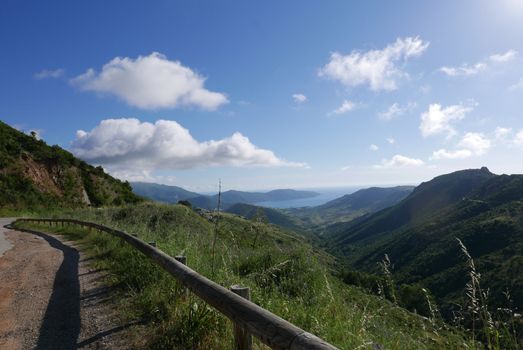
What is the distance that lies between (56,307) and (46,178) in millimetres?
51500

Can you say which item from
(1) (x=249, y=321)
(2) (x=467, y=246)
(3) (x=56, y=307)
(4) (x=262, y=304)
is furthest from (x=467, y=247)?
(1) (x=249, y=321)

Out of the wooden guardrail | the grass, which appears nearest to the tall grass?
the grass

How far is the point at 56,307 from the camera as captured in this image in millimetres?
7000

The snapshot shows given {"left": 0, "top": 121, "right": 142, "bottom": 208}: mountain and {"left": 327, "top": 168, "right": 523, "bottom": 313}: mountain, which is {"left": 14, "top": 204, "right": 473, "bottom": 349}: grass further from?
{"left": 327, "top": 168, "right": 523, "bottom": 313}: mountain

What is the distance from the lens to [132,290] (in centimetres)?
723

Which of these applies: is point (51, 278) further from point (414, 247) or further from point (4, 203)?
point (414, 247)

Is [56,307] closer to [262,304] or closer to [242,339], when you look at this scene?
[262,304]

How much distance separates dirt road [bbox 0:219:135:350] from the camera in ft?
17.8

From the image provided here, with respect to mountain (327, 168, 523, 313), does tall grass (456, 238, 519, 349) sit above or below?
above

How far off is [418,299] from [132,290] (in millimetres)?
5388

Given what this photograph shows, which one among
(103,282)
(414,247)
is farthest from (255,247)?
(414,247)

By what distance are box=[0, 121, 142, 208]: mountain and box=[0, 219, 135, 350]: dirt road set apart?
126ft

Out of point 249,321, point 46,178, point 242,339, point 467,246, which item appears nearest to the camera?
point 249,321

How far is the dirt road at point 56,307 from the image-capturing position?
542cm
